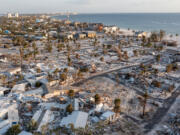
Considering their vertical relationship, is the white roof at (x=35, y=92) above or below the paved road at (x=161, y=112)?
above

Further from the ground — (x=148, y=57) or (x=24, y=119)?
(x=148, y=57)

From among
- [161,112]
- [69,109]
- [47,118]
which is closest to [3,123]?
[47,118]

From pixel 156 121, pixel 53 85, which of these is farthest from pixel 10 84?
pixel 156 121

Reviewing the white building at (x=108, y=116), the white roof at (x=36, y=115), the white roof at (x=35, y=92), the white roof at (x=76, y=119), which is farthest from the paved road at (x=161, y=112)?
the white roof at (x=35, y=92)

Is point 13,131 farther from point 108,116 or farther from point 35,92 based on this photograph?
point 108,116

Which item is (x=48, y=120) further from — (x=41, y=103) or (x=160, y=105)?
(x=160, y=105)

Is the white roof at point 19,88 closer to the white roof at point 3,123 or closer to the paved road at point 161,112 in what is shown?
the white roof at point 3,123

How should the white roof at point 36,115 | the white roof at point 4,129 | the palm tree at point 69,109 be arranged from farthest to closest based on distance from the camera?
the palm tree at point 69,109, the white roof at point 36,115, the white roof at point 4,129
